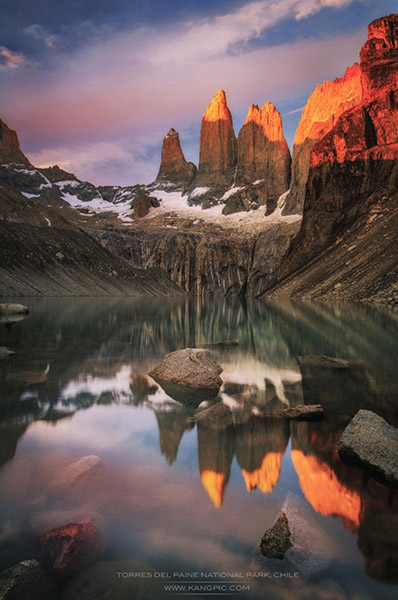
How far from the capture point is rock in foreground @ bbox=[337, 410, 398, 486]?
6.06 metres

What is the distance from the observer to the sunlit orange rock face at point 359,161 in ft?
296

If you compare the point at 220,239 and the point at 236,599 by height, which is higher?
the point at 220,239

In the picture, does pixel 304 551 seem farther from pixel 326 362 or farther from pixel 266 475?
pixel 326 362

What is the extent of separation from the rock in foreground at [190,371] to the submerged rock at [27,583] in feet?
23.5

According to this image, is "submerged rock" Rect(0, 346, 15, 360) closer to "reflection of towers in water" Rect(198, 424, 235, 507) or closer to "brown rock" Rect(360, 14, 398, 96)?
"reflection of towers in water" Rect(198, 424, 235, 507)

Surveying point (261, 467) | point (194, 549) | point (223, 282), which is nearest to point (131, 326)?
point (261, 467)

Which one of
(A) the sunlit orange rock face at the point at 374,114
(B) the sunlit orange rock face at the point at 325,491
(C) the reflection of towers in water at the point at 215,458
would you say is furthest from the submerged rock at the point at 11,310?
(A) the sunlit orange rock face at the point at 374,114

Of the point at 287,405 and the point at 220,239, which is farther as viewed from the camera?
the point at 220,239

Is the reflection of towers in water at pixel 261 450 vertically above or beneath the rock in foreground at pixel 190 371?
beneath

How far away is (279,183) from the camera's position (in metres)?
190

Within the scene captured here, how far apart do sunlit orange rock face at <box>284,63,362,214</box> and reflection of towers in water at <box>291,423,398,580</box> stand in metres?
159

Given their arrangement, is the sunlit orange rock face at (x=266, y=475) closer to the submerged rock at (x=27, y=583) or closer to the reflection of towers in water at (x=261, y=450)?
the reflection of towers in water at (x=261, y=450)

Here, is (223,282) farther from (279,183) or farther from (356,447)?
(356,447)

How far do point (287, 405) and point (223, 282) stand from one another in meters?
124
